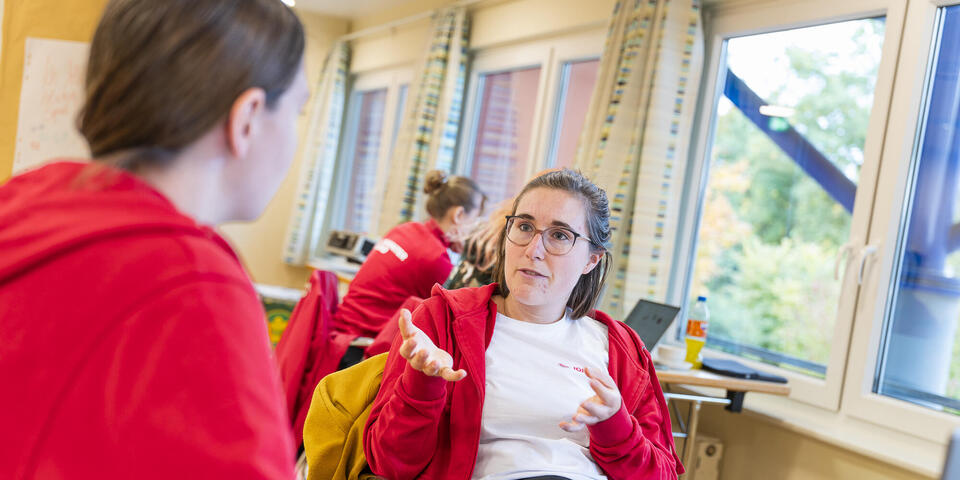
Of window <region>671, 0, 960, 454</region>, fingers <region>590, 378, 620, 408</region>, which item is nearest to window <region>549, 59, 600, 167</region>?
window <region>671, 0, 960, 454</region>

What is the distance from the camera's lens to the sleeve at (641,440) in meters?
1.58

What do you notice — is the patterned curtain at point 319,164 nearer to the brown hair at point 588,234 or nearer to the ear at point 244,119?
the brown hair at point 588,234

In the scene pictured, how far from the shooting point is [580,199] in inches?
75.5

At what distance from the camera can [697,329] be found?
9.59 feet

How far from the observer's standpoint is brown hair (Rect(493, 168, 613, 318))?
1928 millimetres

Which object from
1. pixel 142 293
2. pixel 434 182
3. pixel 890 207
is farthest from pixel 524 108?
pixel 142 293

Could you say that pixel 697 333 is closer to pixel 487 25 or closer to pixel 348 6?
pixel 487 25

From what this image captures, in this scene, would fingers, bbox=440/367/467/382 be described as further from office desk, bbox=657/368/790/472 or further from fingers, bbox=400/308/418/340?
office desk, bbox=657/368/790/472

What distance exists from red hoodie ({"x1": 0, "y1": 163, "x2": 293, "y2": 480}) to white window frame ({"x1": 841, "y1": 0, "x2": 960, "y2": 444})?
257 cm

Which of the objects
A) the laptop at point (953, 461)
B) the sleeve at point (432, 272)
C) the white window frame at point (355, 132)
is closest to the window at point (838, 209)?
the sleeve at point (432, 272)

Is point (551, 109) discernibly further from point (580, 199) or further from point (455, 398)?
point (455, 398)

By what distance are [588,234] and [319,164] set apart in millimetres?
5380

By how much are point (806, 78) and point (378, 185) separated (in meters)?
3.61

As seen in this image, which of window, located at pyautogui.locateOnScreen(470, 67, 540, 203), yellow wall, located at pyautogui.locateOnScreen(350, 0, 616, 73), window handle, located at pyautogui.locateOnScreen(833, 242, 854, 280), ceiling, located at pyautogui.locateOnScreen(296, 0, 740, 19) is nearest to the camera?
window handle, located at pyautogui.locateOnScreen(833, 242, 854, 280)
